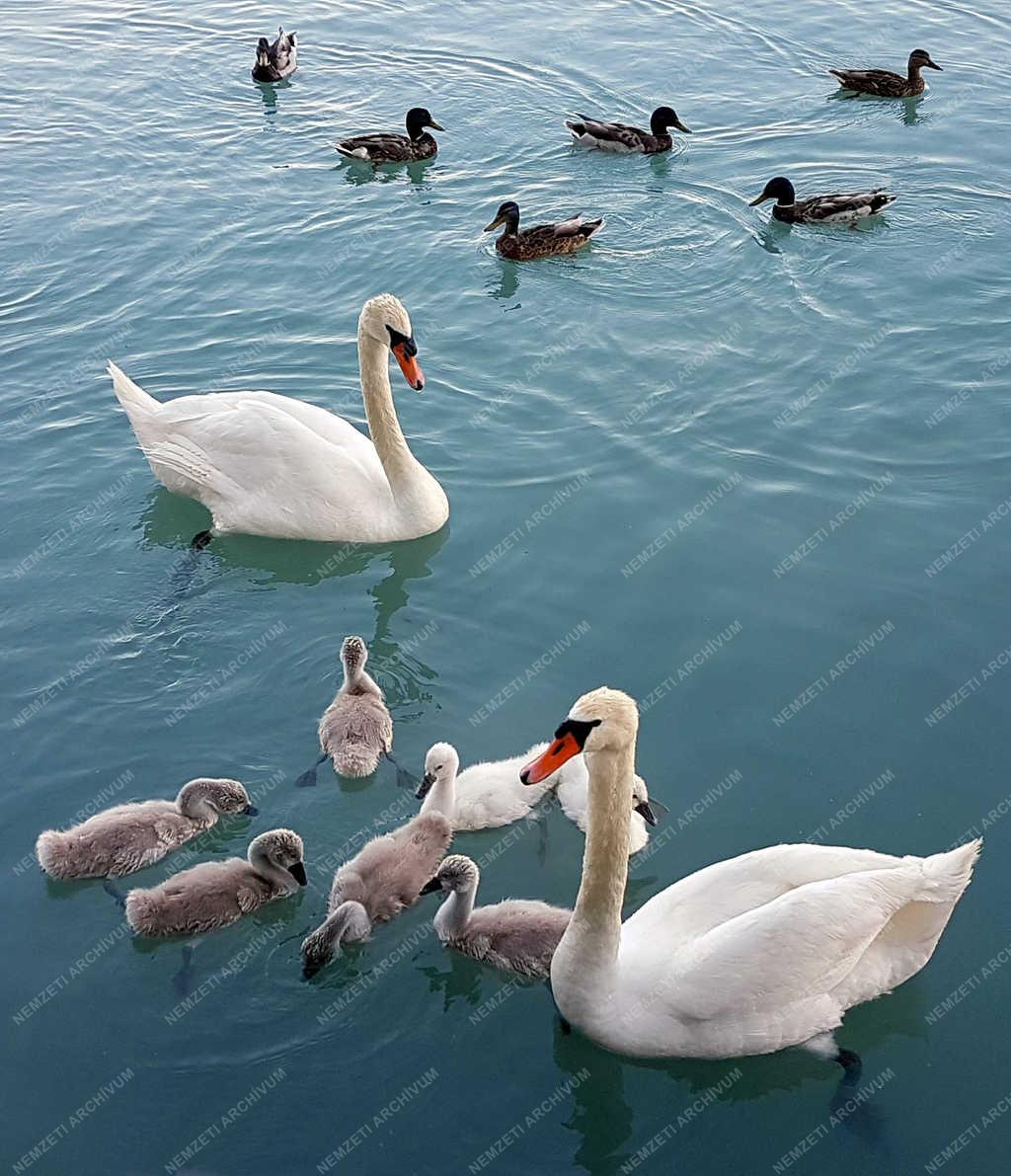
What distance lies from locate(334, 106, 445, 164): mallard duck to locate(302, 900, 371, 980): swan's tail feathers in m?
12.2

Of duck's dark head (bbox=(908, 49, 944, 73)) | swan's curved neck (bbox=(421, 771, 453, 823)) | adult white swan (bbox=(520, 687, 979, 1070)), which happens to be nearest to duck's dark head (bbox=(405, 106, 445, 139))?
duck's dark head (bbox=(908, 49, 944, 73))

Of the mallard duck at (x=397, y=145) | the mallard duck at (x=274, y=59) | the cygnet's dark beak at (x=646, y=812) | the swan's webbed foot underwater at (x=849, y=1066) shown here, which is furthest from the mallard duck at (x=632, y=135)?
the swan's webbed foot underwater at (x=849, y=1066)

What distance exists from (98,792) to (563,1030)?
133 inches

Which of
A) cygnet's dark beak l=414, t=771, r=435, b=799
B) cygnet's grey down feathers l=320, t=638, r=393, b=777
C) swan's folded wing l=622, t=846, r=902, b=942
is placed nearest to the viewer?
swan's folded wing l=622, t=846, r=902, b=942

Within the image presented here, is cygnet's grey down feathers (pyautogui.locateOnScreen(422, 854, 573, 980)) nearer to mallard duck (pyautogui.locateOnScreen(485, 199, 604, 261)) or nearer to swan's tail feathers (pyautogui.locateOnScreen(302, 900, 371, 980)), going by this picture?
swan's tail feathers (pyautogui.locateOnScreen(302, 900, 371, 980))

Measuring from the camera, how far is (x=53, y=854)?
25.1ft

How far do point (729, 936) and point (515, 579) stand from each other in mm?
4461

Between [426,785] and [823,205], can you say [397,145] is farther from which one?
[426,785]

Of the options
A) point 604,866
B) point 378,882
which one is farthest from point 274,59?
point 604,866

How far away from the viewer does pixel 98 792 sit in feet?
27.5

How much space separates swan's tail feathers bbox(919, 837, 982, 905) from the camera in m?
6.33

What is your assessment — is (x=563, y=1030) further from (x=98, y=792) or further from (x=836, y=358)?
(x=836, y=358)

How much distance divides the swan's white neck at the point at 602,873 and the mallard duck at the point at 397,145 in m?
12.5

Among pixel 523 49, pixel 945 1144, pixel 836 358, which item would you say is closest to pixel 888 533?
pixel 836 358
